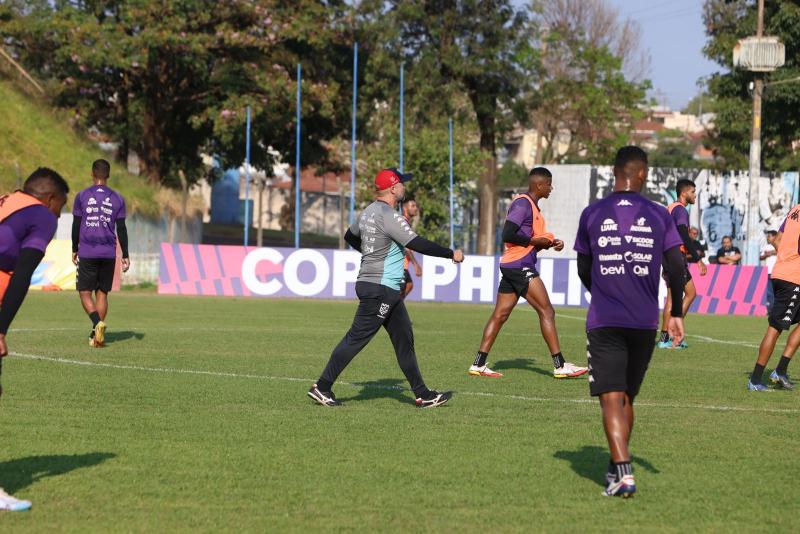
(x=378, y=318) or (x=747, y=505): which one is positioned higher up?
(x=378, y=318)

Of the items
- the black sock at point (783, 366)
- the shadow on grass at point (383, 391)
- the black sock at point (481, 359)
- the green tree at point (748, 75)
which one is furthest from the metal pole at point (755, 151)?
the shadow on grass at point (383, 391)

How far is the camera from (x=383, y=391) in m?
11.0

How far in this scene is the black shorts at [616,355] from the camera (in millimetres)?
6762

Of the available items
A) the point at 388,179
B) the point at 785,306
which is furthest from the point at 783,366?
the point at 388,179

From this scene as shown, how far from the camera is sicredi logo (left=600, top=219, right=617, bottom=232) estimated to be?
265 inches

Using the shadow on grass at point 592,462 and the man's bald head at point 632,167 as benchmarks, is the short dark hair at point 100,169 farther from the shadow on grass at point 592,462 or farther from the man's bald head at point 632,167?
the man's bald head at point 632,167

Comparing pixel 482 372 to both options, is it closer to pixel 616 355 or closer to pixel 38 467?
pixel 616 355

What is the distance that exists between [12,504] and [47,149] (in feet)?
111

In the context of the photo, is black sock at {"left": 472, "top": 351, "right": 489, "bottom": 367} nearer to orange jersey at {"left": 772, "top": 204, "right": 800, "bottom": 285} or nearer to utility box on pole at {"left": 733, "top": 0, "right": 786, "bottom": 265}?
orange jersey at {"left": 772, "top": 204, "right": 800, "bottom": 285}

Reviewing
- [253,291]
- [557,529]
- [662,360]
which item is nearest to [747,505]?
[557,529]

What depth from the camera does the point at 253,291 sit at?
27.8 m

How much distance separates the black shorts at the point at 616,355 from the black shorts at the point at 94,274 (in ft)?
28.3

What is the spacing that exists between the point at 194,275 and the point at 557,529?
22.8 metres

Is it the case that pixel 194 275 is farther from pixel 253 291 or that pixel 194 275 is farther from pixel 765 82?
pixel 765 82
